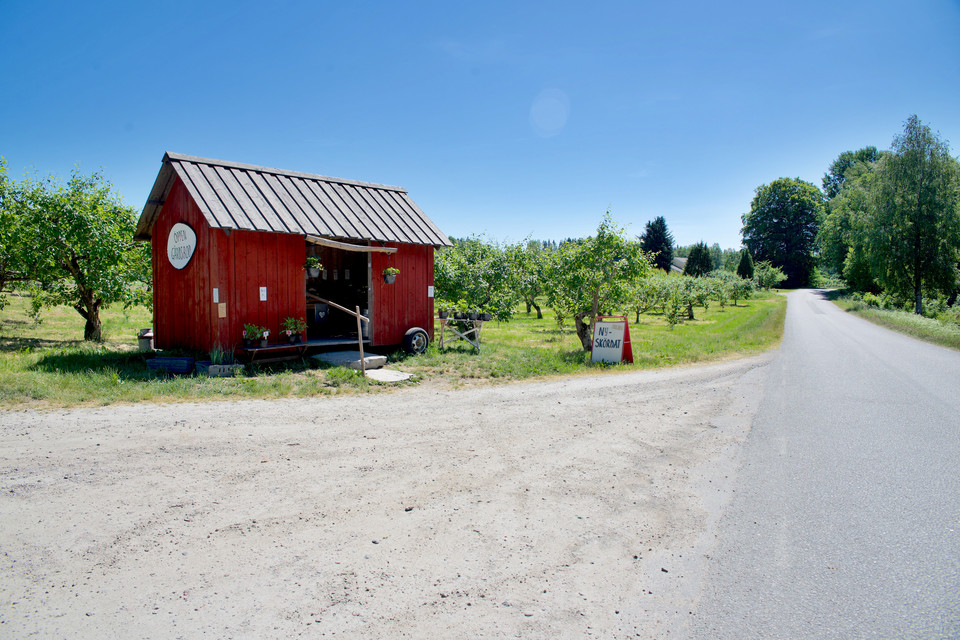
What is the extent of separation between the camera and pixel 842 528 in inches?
173

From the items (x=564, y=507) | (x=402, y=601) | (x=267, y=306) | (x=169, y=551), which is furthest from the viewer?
(x=267, y=306)

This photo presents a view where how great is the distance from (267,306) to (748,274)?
7437 cm

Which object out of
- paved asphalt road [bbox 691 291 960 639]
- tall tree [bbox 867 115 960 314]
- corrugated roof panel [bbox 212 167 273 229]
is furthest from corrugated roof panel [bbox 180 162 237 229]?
tall tree [bbox 867 115 960 314]

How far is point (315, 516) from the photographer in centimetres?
444

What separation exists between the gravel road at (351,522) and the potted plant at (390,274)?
18.8 feet

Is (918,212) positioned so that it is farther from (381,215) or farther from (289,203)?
(289,203)

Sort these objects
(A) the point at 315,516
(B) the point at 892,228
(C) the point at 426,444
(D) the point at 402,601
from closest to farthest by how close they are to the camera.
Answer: (D) the point at 402,601 < (A) the point at 315,516 < (C) the point at 426,444 < (B) the point at 892,228

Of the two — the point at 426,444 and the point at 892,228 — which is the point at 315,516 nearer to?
the point at 426,444

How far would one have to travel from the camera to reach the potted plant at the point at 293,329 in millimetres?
11497

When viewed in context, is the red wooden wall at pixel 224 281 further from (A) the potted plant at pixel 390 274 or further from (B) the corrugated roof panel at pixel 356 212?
(A) the potted plant at pixel 390 274

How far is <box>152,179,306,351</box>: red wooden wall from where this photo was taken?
10.8 m

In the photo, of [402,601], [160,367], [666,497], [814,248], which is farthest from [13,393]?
[814,248]

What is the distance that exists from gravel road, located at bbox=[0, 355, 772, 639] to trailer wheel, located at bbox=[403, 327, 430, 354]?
18.4 ft

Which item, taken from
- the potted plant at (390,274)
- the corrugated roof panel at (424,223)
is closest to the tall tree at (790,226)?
the corrugated roof panel at (424,223)
